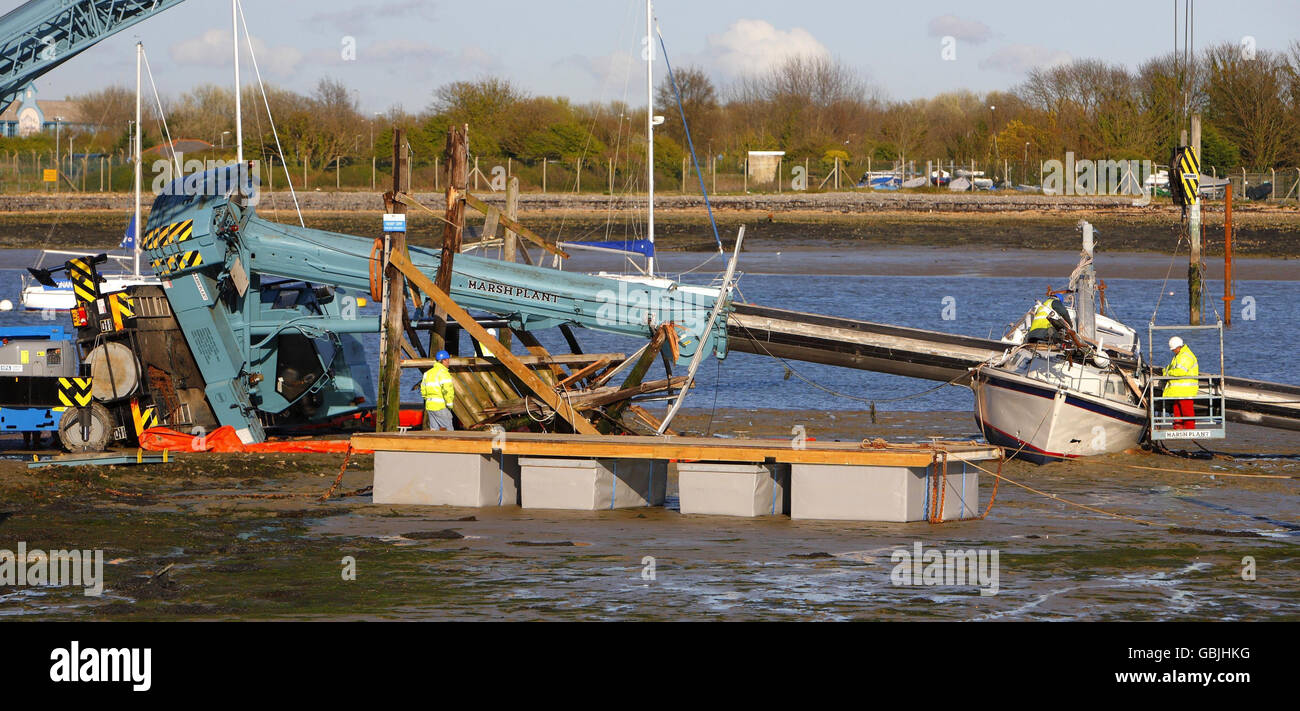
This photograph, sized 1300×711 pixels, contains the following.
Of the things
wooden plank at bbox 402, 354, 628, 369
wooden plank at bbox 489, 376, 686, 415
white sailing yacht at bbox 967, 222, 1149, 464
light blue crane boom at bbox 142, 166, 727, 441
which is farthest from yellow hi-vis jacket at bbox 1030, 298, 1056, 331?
wooden plank at bbox 402, 354, 628, 369

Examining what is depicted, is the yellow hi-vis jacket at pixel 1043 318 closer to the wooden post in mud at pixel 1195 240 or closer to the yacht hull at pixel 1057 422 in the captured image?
the yacht hull at pixel 1057 422

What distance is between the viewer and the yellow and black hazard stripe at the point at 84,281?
21375 millimetres

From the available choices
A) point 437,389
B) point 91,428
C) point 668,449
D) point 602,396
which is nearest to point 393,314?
point 437,389

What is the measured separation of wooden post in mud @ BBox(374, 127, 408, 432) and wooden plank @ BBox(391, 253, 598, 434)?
283mm

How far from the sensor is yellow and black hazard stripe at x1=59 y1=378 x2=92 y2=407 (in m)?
20.7

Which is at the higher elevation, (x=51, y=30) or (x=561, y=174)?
(x=561, y=174)

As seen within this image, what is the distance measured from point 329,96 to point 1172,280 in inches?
2359

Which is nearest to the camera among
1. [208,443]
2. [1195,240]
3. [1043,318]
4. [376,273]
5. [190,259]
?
[376,273]

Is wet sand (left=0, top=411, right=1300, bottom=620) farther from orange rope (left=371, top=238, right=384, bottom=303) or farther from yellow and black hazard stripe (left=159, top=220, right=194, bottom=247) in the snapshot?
yellow and black hazard stripe (left=159, top=220, right=194, bottom=247)

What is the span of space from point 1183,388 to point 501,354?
397 inches

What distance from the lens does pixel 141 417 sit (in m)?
21.1

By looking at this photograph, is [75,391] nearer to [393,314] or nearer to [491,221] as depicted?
[393,314]
